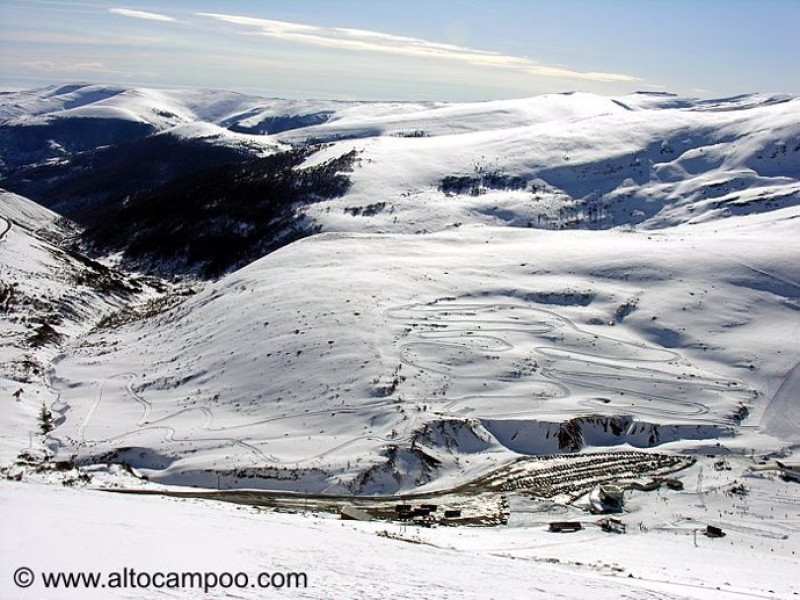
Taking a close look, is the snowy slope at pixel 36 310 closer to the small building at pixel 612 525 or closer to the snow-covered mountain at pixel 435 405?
the snow-covered mountain at pixel 435 405

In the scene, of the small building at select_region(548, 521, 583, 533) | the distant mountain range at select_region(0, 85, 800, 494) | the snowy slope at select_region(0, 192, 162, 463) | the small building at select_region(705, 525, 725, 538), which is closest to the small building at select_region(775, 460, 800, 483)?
the distant mountain range at select_region(0, 85, 800, 494)

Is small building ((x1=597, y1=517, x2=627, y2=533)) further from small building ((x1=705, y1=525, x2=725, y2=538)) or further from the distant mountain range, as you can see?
the distant mountain range


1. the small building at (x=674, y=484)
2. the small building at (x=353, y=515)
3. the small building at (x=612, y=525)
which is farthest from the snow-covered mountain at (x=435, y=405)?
the small building at (x=353, y=515)

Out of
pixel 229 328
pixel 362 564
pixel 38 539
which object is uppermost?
pixel 38 539

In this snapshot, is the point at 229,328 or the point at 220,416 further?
the point at 229,328

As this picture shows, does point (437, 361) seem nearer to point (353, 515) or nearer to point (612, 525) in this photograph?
point (353, 515)

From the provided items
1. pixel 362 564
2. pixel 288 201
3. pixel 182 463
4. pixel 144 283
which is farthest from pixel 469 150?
pixel 362 564

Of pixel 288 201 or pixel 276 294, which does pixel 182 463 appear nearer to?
pixel 276 294

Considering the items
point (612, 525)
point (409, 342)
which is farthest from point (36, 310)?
point (612, 525)
